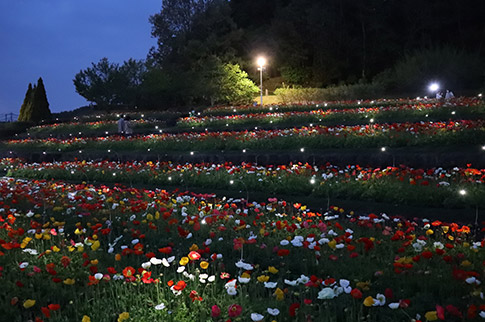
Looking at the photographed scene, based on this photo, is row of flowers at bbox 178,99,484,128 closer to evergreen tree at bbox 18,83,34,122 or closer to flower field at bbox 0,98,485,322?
flower field at bbox 0,98,485,322

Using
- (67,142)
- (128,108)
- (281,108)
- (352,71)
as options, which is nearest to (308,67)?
(352,71)

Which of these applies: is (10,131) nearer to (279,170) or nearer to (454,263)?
(279,170)

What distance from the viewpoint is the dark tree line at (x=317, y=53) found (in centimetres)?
4081

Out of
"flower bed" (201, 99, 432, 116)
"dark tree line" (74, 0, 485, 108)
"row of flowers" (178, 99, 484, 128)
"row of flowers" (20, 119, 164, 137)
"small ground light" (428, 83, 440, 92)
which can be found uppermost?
"dark tree line" (74, 0, 485, 108)

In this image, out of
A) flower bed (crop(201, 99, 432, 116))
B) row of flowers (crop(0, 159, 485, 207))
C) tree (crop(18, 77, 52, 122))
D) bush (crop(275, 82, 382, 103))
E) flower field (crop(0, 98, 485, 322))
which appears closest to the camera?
flower field (crop(0, 98, 485, 322))

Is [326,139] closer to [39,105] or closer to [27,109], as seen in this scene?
[39,105]

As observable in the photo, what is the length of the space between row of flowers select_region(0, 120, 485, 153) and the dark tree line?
26100 mm

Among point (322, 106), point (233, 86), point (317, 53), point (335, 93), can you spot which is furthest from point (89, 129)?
point (317, 53)

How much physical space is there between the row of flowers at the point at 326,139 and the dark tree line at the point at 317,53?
2610 cm

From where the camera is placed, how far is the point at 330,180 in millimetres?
9312

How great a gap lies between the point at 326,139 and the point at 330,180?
16.0 ft

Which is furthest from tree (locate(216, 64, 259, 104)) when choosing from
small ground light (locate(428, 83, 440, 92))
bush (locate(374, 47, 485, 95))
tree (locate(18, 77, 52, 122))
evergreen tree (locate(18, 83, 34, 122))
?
evergreen tree (locate(18, 83, 34, 122))

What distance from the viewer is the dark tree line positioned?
40806mm

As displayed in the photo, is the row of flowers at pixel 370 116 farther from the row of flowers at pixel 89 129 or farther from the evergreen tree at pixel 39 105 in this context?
the evergreen tree at pixel 39 105
